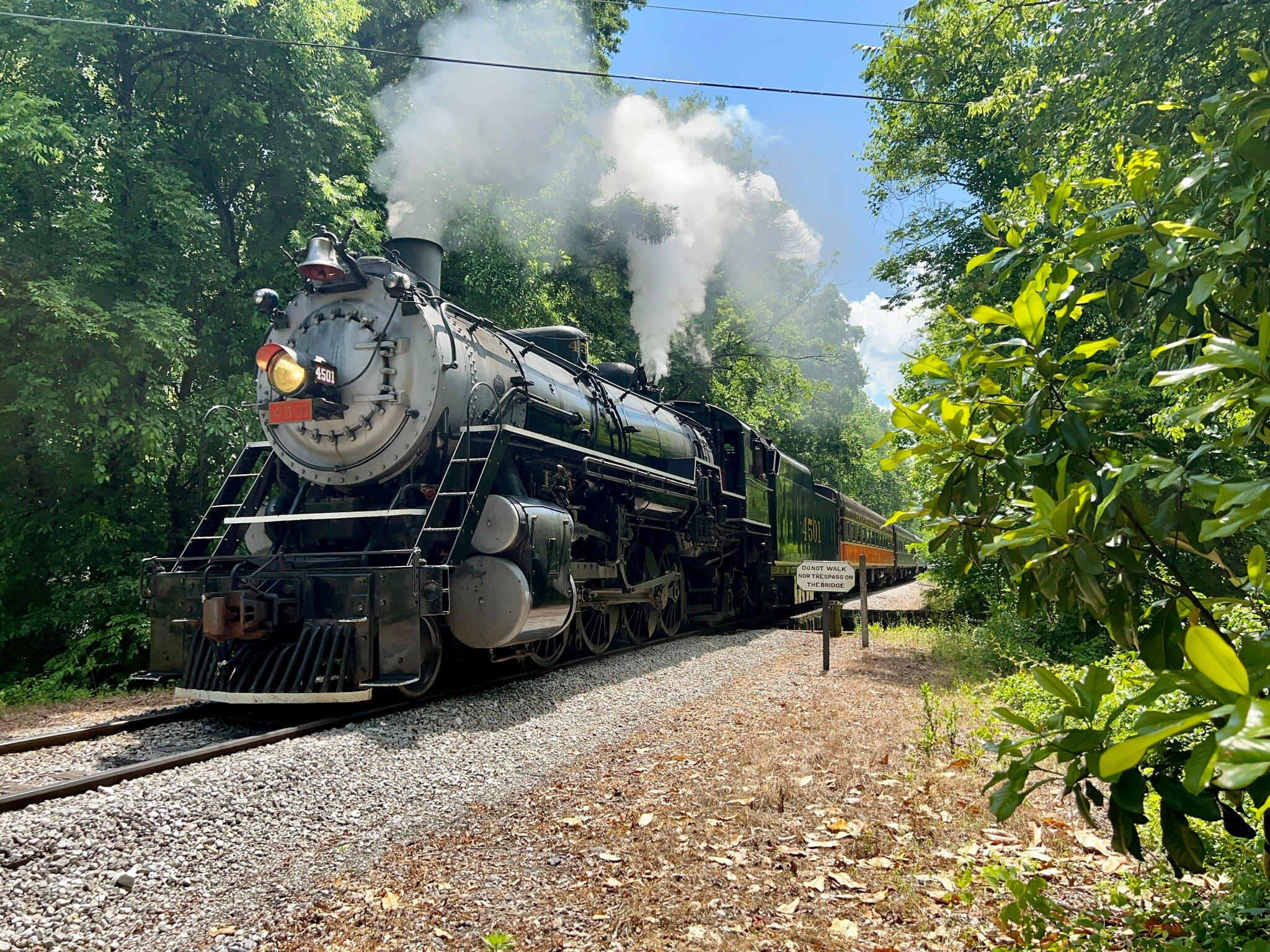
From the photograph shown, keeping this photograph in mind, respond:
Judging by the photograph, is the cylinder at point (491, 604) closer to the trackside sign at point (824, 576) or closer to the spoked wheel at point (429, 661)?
the spoked wheel at point (429, 661)

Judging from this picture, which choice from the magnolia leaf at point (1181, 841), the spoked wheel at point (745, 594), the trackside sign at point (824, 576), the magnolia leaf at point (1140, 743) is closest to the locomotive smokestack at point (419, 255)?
the trackside sign at point (824, 576)

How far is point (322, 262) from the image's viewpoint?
7.55 metres

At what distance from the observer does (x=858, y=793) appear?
14.1 ft

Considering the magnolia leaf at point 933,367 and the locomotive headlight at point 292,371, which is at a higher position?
the locomotive headlight at point 292,371

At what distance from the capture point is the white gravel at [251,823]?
311cm

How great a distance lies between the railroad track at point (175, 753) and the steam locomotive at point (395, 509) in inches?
8.9

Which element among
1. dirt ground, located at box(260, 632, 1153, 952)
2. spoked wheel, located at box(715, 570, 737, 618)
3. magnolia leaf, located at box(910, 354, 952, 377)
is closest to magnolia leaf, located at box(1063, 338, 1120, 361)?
magnolia leaf, located at box(910, 354, 952, 377)

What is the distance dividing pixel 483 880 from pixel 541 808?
2.96 feet

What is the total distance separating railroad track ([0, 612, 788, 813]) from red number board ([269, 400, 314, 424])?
2.52 m

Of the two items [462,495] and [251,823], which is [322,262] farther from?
[251,823]

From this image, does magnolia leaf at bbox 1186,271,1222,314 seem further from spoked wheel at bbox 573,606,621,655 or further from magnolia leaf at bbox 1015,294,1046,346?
spoked wheel at bbox 573,606,621,655

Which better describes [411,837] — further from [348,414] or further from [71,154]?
[71,154]

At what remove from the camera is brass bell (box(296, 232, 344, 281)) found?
7.55m

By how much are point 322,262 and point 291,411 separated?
1399 millimetres
